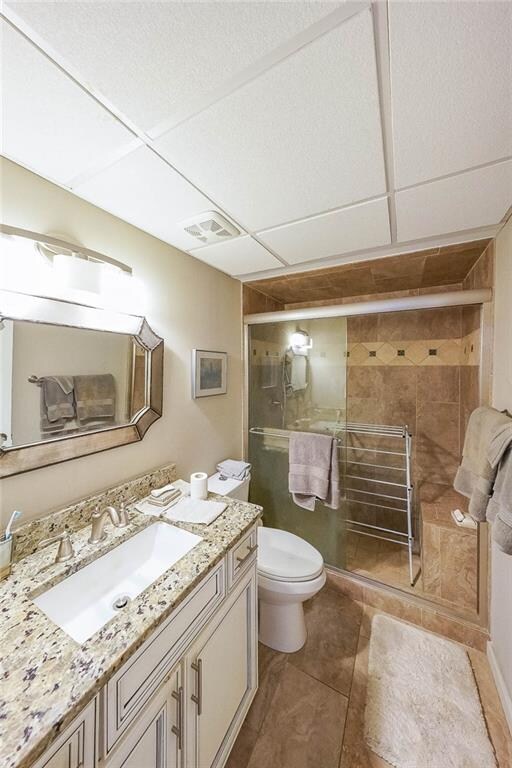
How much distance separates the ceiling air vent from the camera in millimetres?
1233

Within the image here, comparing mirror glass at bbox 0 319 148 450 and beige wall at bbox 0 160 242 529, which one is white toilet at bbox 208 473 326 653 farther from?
mirror glass at bbox 0 319 148 450

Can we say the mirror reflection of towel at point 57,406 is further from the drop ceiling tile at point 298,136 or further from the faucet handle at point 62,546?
the drop ceiling tile at point 298,136

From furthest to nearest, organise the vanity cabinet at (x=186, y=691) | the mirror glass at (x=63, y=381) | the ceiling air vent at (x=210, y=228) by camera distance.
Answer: the ceiling air vent at (x=210, y=228) < the mirror glass at (x=63, y=381) < the vanity cabinet at (x=186, y=691)

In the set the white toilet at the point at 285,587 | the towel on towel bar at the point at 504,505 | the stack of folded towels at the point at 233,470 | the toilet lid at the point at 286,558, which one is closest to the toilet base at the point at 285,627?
the white toilet at the point at 285,587

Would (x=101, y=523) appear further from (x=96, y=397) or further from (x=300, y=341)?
(x=300, y=341)

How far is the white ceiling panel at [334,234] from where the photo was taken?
1.23 m

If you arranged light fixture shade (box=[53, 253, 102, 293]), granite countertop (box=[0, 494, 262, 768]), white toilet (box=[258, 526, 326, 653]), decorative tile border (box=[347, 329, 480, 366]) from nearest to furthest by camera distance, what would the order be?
granite countertop (box=[0, 494, 262, 768]) < light fixture shade (box=[53, 253, 102, 293]) < white toilet (box=[258, 526, 326, 653]) < decorative tile border (box=[347, 329, 480, 366])

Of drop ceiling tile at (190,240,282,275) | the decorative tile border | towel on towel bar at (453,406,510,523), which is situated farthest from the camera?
the decorative tile border

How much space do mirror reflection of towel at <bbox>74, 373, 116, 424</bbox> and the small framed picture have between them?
1.75 ft

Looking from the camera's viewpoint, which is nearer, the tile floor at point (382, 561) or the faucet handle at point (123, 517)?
the faucet handle at point (123, 517)

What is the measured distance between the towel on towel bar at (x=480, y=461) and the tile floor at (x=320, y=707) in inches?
36.2

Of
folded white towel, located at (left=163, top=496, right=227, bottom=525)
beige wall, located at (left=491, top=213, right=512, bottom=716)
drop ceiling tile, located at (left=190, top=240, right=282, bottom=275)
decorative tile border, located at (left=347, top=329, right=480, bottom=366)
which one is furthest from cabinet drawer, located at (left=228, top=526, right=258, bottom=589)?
decorative tile border, located at (left=347, top=329, right=480, bottom=366)

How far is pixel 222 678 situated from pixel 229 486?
828mm

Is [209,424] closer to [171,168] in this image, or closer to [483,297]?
[171,168]
